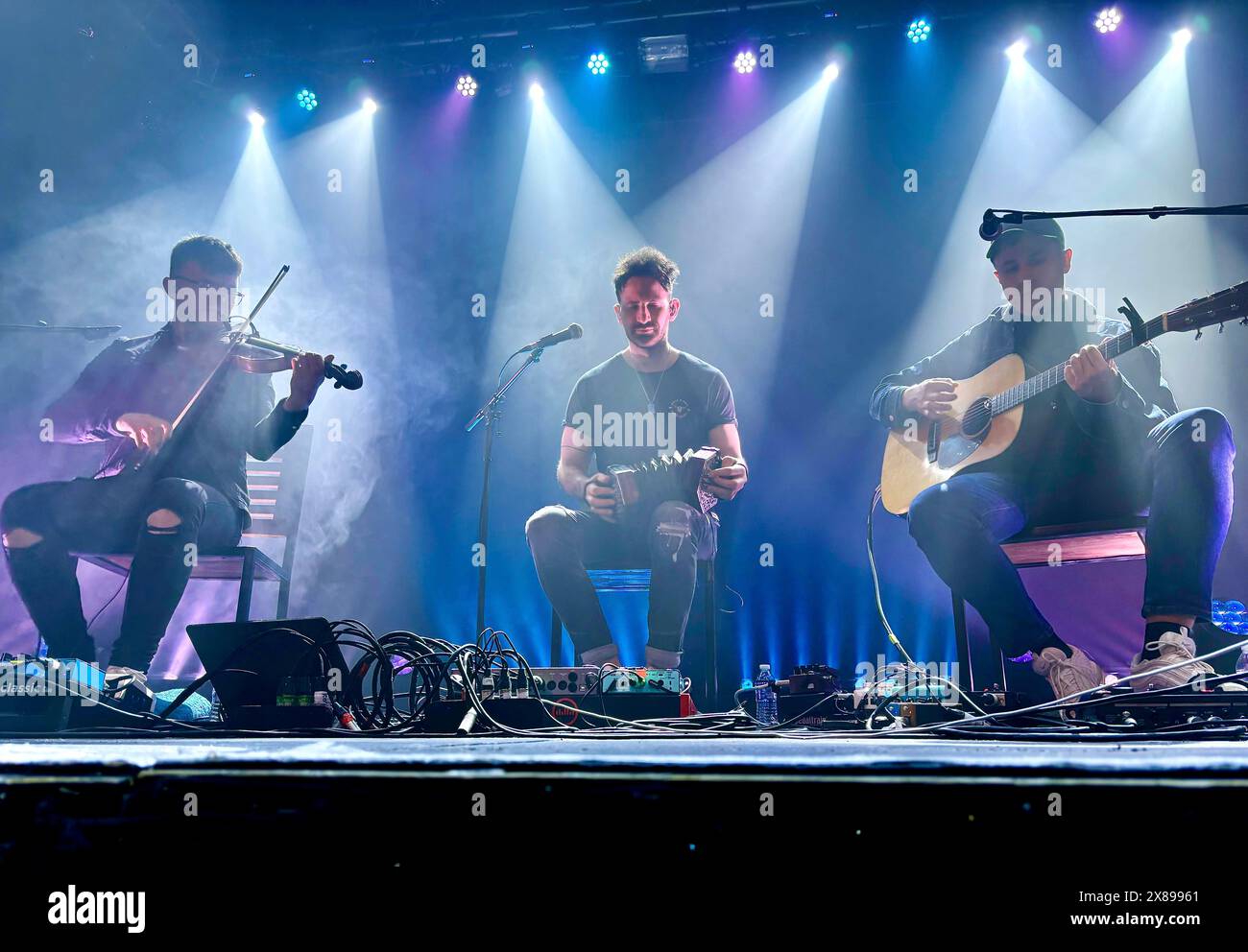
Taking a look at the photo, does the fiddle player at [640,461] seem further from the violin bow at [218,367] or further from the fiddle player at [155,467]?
the violin bow at [218,367]

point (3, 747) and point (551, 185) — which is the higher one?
point (551, 185)

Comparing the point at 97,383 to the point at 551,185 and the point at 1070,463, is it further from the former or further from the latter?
the point at 1070,463

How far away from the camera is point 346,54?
443 cm

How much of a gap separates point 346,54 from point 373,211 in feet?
2.78

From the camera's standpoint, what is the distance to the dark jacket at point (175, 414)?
10.6 feet

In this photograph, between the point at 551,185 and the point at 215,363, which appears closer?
the point at 215,363

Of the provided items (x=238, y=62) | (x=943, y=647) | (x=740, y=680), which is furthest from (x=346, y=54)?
(x=943, y=647)

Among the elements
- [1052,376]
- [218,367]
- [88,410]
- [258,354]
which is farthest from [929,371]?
[88,410]

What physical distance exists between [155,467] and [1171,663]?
3494 millimetres

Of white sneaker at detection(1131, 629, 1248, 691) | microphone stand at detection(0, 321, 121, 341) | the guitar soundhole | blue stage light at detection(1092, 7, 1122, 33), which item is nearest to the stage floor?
white sneaker at detection(1131, 629, 1248, 691)

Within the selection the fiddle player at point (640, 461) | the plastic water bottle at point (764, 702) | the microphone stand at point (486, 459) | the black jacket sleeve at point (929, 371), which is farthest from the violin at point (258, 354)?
the black jacket sleeve at point (929, 371)

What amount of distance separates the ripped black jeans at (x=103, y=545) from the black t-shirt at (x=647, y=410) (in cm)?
162

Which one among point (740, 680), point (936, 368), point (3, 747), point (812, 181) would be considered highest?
point (812, 181)

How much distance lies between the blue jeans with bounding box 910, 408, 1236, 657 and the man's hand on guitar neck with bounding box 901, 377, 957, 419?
1.48ft
